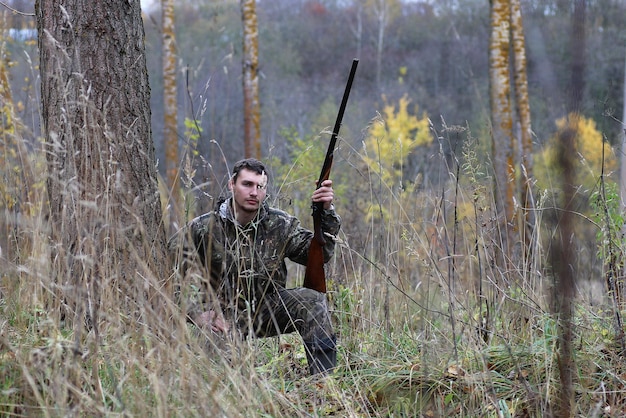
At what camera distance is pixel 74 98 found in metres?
3.40

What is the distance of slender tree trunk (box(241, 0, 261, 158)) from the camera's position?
10945mm

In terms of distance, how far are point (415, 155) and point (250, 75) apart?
562 inches

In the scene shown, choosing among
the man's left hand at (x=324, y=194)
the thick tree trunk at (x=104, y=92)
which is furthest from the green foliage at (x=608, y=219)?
the thick tree trunk at (x=104, y=92)

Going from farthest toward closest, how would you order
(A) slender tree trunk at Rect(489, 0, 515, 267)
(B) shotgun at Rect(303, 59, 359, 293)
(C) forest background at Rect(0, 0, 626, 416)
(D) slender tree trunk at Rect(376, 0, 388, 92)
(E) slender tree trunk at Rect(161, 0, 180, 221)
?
(D) slender tree trunk at Rect(376, 0, 388, 92) < (E) slender tree trunk at Rect(161, 0, 180, 221) < (A) slender tree trunk at Rect(489, 0, 515, 267) < (B) shotgun at Rect(303, 59, 359, 293) < (C) forest background at Rect(0, 0, 626, 416)

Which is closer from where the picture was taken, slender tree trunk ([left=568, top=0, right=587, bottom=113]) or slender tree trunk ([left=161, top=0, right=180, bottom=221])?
slender tree trunk ([left=568, top=0, right=587, bottom=113])

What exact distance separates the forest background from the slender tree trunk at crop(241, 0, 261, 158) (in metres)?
0.72

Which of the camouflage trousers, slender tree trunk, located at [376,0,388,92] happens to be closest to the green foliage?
the camouflage trousers

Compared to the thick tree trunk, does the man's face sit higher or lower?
lower

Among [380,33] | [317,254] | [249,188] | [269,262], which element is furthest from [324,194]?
[380,33]

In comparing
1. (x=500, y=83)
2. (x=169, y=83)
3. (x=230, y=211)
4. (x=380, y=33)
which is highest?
(x=380, y=33)

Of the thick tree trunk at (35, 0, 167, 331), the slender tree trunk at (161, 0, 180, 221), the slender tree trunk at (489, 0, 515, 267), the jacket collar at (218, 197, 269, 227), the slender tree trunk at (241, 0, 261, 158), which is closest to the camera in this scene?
the thick tree trunk at (35, 0, 167, 331)

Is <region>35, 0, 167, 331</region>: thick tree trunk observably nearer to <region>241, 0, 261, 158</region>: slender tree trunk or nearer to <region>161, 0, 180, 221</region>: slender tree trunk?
<region>241, 0, 261, 158</region>: slender tree trunk

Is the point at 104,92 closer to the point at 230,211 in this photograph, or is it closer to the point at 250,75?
the point at 230,211

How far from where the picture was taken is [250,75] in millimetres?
11148
